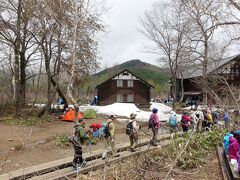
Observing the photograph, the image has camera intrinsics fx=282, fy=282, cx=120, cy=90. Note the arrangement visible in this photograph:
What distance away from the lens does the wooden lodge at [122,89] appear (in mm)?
46128

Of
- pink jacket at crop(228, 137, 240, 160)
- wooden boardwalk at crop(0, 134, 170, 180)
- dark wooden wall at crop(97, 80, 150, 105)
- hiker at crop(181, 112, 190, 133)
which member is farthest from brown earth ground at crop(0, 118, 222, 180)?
dark wooden wall at crop(97, 80, 150, 105)

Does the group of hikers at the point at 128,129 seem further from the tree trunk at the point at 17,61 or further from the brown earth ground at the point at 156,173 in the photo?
the tree trunk at the point at 17,61

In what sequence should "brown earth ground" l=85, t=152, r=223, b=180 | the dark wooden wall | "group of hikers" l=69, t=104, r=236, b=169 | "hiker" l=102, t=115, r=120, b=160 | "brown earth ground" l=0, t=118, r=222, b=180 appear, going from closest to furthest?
"brown earth ground" l=85, t=152, r=223, b=180 → "brown earth ground" l=0, t=118, r=222, b=180 → "group of hikers" l=69, t=104, r=236, b=169 → "hiker" l=102, t=115, r=120, b=160 → the dark wooden wall

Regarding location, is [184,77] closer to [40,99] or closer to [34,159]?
[40,99]

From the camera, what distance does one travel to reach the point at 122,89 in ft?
152

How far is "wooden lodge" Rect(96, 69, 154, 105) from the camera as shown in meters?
46.1

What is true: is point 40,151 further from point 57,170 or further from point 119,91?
point 119,91

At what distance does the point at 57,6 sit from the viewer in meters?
18.0

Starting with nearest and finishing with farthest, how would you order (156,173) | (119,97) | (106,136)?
(156,173)
(106,136)
(119,97)

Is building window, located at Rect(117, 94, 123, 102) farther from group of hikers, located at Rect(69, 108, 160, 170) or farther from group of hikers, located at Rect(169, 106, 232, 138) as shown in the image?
group of hikers, located at Rect(69, 108, 160, 170)

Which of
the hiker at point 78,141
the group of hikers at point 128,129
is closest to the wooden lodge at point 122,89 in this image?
the group of hikers at point 128,129

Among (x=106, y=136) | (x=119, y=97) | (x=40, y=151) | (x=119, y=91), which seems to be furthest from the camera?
(x=119, y=97)

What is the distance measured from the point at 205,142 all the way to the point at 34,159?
21.8 feet

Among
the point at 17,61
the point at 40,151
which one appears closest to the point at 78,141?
the point at 40,151
